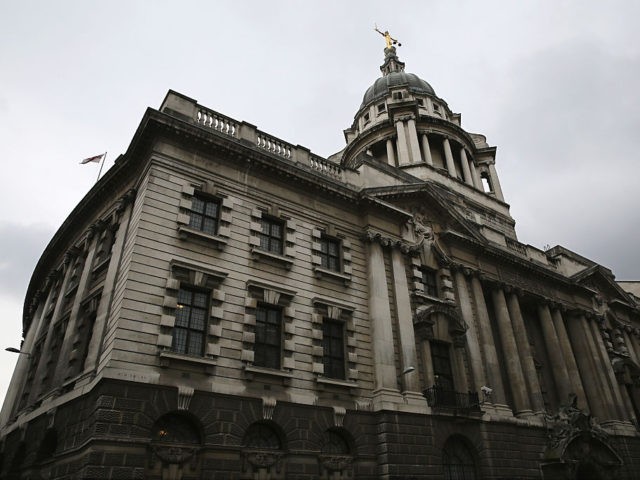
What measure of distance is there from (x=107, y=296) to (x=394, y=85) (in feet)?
122

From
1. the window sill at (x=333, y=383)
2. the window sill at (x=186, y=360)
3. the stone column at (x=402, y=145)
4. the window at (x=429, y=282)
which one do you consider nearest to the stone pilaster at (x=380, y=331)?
the window sill at (x=333, y=383)

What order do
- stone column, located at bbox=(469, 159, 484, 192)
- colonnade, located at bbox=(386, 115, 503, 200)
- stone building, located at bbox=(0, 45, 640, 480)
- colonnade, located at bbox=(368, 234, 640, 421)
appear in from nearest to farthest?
1. stone building, located at bbox=(0, 45, 640, 480)
2. colonnade, located at bbox=(368, 234, 640, 421)
3. colonnade, located at bbox=(386, 115, 503, 200)
4. stone column, located at bbox=(469, 159, 484, 192)

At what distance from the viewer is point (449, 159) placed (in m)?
39.0

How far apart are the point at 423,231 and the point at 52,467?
1873 centimetres

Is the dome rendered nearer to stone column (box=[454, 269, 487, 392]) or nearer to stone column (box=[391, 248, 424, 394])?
stone column (box=[454, 269, 487, 392])

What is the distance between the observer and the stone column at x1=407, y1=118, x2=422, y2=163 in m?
37.0

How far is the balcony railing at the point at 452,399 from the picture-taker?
789 inches

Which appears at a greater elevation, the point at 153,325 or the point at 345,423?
the point at 153,325

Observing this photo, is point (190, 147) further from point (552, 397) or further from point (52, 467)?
point (552, 397)

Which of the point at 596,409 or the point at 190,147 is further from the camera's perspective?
the point at 596,409

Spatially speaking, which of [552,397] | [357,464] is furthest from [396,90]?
[357,464]

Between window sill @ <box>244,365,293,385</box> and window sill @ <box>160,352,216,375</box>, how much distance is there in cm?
125

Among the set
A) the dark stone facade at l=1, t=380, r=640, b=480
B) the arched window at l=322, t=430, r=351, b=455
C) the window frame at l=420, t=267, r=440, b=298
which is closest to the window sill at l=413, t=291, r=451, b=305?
the window frame at l=420, t=267, r=440, b=298

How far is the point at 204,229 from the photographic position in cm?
1858
